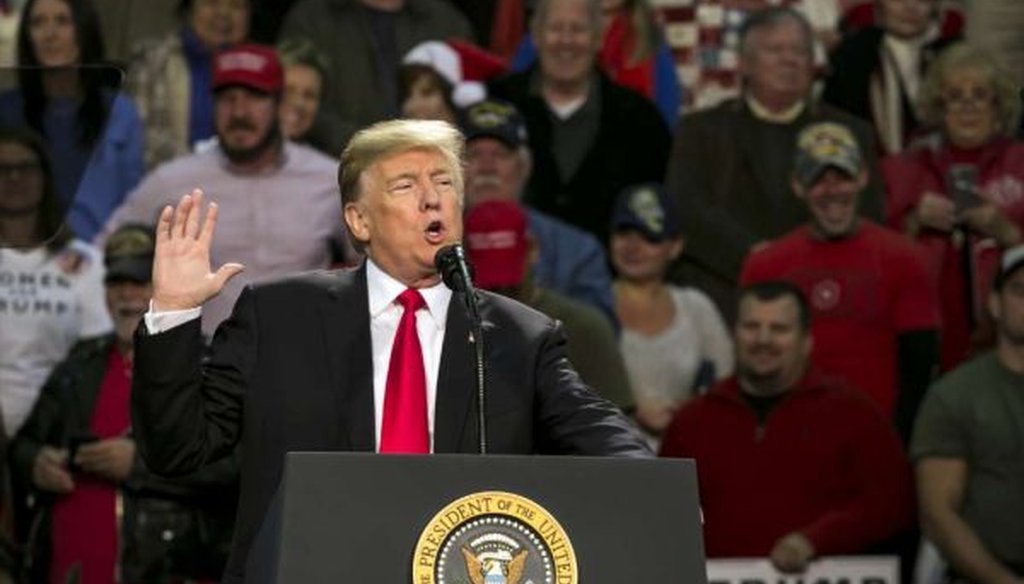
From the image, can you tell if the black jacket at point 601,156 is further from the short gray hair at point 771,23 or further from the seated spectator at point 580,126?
the short gray hair at point 771,23

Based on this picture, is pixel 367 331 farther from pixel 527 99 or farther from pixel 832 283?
pixel 527 99

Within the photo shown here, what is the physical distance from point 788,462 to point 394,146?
13.8ft

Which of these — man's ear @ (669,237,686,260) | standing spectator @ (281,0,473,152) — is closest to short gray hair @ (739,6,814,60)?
man's ear @ (669,237,686,260)

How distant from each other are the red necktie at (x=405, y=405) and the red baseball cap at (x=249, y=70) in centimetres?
491

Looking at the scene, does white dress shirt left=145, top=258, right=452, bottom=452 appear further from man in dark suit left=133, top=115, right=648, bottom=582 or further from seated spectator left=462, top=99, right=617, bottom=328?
seated spectator left=462, top=99, right=617, bottom=328

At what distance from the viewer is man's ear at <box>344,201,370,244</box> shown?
5230 mm

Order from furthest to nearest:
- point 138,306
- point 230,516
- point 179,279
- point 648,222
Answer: point 648,222, point 138,306, point 230,516, point 179,279

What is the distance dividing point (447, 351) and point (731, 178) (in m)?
5.53

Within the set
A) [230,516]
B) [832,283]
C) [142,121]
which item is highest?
[142,121]

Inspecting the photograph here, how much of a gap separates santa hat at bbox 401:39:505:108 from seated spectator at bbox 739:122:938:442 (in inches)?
57.7

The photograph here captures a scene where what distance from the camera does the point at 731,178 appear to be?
1055 cm

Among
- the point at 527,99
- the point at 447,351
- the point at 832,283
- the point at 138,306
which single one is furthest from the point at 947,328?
the point at 447,351

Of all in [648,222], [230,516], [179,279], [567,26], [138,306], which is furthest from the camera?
[567,26]

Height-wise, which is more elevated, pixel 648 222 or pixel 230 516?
pixel 648 222
